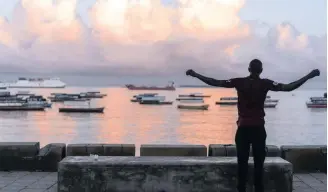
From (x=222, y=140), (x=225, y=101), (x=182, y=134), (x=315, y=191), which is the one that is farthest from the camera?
(x=225, y=101)

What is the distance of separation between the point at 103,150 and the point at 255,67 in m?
4.07

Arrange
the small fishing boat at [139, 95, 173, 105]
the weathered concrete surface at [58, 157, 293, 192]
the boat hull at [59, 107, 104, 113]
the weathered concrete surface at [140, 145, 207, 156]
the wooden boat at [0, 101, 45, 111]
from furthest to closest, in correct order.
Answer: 1. the small fishing boat at [139, 95, 173, 105]
2. the wooden boat at [0, 101, 45, 111]
3. the boat hull at [59, 107, 104, 113]
4. the weathered concrete surface at [140, 145, 207, 156]
5. the weathered concrete surface at [58, 157, 293, 192]

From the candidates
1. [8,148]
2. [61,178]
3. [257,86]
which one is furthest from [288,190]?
[8,148]

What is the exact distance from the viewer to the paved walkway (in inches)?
287

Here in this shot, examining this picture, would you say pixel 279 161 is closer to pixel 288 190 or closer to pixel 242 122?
pixel 288 190

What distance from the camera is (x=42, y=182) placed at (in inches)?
307

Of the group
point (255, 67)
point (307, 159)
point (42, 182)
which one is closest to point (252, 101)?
point (255, 67)

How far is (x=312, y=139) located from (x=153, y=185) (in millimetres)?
39854

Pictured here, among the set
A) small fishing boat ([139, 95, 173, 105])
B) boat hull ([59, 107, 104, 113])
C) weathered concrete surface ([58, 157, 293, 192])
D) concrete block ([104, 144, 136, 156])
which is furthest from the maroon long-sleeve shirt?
small fishing boat ([139, 95, 173, 105])

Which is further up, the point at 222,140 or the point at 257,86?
the point at 257,86

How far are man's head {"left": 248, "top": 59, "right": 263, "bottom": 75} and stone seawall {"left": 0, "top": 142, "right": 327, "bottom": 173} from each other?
10.4 ft

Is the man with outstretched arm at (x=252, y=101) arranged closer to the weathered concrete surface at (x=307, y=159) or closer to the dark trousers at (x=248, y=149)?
the dark trousers at (x=248, y=149)

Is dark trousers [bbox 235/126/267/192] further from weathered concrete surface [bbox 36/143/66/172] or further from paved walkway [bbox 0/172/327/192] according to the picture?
weathered concrete surface [bbox 36/143/66/172]

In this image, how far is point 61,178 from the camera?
6.71 metres
